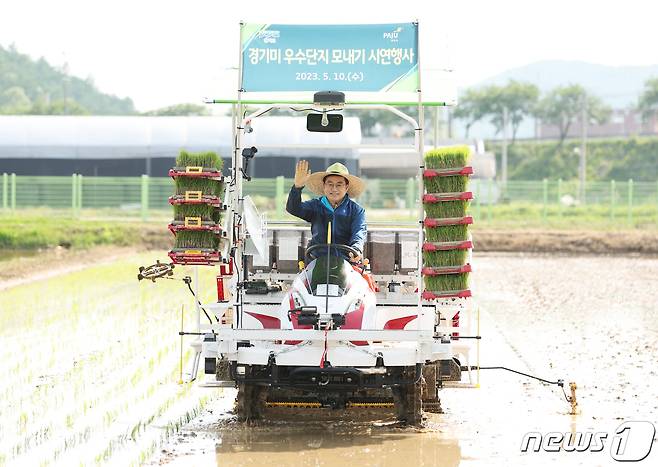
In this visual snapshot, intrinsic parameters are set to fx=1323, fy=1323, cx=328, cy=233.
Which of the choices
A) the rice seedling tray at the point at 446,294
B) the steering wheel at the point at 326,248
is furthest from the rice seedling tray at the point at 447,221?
the steering wheel at the point at 326,248

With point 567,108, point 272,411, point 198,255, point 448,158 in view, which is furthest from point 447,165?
point 567,108

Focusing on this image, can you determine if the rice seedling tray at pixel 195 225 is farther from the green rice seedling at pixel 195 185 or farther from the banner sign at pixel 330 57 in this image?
the banner sign at pixel 330 57

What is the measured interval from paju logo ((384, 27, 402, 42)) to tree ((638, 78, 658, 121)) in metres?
94.1

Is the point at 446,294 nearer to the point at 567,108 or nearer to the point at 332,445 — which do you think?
the point at 332,445

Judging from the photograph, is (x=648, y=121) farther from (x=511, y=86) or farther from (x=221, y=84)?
(x=221, y=84)

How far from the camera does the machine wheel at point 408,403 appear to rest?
34.7 feet

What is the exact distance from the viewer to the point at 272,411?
11.3m

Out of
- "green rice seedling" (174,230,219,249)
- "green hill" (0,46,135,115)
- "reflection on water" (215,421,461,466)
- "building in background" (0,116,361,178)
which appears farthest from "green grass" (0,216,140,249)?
"green hill" (0,46,135,115)

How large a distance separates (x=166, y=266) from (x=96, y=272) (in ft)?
54.6

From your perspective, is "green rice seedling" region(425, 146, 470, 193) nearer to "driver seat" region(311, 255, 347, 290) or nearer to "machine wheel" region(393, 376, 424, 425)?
"driver seat" region(311, 255, 347, 290)

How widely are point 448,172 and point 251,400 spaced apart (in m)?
2.43

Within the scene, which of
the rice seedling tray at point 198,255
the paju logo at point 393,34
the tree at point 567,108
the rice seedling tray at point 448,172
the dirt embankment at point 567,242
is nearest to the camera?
the rice seedling tray at point 448,172

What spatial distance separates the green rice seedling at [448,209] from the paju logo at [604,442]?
1.84 meters

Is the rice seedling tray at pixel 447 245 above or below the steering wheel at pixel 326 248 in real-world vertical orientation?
above
